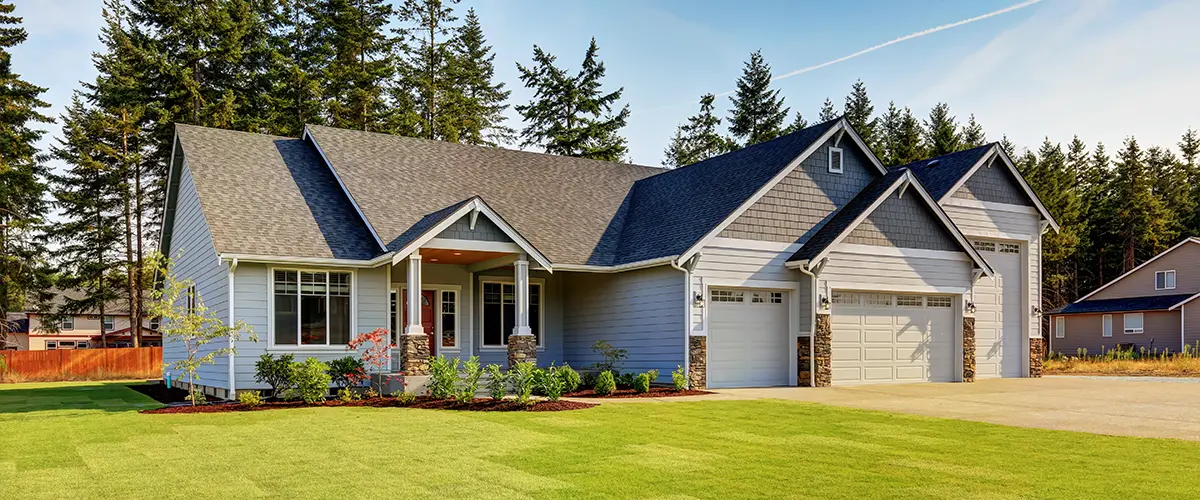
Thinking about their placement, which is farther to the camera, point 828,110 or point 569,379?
point 828,110

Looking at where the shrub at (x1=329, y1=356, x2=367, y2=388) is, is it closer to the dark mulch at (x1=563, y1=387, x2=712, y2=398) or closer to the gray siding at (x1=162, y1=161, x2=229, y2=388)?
the gray siding at (x1=162, y1=161, x2=229, y2=388)

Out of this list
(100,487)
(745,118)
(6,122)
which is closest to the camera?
(100,487)

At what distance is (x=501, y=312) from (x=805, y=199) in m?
7.66

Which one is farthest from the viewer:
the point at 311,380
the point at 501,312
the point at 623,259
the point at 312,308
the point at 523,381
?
the point at 501,312

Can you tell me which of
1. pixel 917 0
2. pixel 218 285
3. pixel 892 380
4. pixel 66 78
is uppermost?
pixel 66 78

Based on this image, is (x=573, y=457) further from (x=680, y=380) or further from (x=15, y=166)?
(x=15, y=166)

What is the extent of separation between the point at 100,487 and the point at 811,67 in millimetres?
35505

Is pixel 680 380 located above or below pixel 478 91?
below

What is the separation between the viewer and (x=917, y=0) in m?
18.2

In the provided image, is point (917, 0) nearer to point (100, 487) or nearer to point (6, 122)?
point (100, 487)

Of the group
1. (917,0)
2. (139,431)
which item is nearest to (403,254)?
(139,431)

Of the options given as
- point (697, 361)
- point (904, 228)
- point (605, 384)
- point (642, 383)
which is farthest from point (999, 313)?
point (605, 384)

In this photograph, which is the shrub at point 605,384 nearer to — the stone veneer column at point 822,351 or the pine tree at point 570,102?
the stone veneer column at point 822,351

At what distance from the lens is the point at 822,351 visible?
20.0 metres
